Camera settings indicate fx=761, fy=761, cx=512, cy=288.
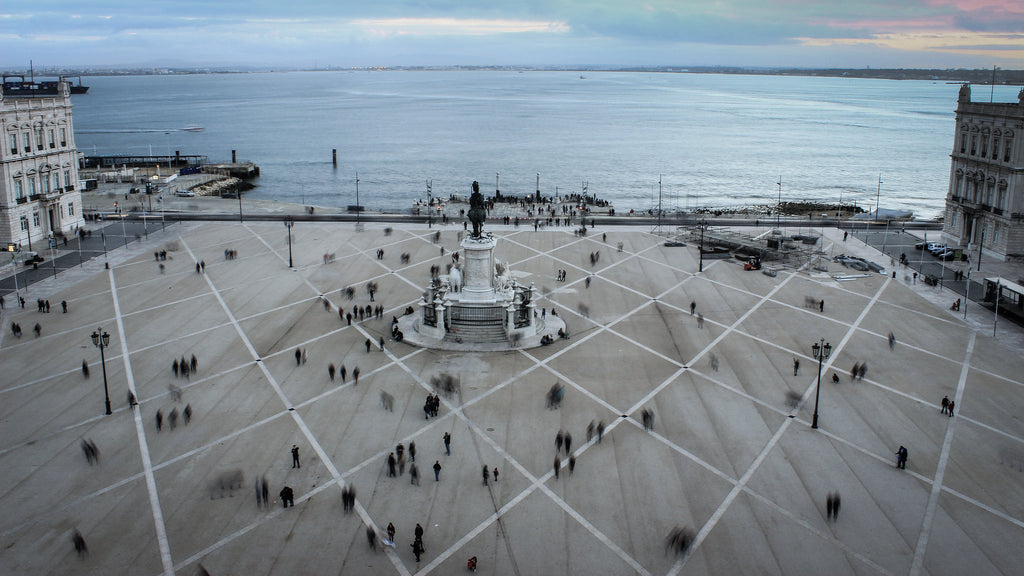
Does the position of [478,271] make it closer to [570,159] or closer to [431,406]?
[431,406]

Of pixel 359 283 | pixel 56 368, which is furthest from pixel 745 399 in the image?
pixel 56 368

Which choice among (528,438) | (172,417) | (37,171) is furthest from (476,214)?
(37,171)

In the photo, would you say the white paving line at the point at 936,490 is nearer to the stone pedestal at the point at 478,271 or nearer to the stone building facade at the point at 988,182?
the stone pedestal at the point at 478,271

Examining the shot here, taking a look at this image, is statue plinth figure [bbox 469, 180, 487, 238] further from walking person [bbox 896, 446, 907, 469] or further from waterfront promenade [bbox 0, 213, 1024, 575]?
walking person [bbox 896, 446, 907, 469]

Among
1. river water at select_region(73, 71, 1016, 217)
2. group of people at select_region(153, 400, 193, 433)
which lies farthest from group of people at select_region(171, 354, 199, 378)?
river water at select_region(73, 71, 1016, 217)

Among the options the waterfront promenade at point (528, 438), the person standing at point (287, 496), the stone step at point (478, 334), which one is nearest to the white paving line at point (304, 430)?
the waterfront promenade at point (528, 438)

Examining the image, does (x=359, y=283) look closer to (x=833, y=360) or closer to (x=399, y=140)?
(x=833, y=360)
